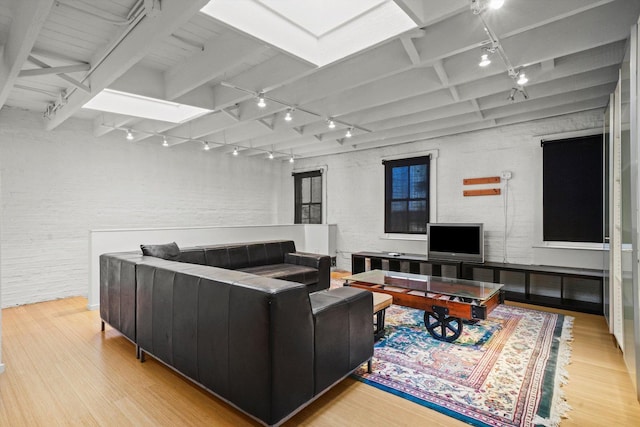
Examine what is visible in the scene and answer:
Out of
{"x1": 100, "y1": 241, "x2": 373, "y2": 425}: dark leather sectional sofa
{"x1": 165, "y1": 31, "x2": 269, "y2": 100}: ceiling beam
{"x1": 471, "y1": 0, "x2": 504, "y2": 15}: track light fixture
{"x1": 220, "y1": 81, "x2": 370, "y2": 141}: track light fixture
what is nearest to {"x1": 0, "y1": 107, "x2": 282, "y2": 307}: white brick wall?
{"x1": 165, "y1": 31, "x2": 269, "y2": 100}: ceiling beam

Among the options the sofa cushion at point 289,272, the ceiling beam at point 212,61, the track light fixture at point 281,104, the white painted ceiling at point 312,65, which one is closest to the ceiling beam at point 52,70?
the white painted ceiling at point 312,65

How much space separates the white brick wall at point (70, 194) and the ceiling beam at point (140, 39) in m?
1.94

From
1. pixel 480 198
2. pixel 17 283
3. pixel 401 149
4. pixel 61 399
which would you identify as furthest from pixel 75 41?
pixel 480 198

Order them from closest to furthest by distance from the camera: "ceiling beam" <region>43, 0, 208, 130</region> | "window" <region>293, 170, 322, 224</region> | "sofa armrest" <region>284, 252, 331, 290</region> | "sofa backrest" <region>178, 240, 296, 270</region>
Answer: "ceiling beam" <region>43, 0, 208, 130</region> → "sofa backrest" <region>178, 240, 296, 270</region> → "sofa armrest" <region>284, 252, 331, 290</region> → "window" <region>293, 170, 322, 224</region>

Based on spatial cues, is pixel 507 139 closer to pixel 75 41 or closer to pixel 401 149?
pixel 401 149

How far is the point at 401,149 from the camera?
6.28m

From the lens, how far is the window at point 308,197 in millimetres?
7715

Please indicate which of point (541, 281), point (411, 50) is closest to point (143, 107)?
point (411, 50)

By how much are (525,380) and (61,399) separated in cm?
337

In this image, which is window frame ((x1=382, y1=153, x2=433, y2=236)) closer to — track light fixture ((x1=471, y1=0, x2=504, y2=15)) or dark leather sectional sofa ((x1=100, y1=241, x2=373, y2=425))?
dark leather sectional sofa ((x1=100, y1=241, x2=373, y2=425))

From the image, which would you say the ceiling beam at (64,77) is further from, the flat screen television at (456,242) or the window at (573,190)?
the window at (573,190)

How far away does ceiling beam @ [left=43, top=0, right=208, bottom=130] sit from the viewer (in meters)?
1.95

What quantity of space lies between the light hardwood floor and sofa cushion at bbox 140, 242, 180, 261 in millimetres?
924

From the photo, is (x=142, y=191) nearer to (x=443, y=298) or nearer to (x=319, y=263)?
(x=319, y=263)
